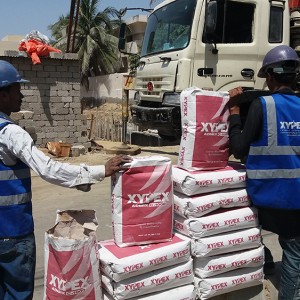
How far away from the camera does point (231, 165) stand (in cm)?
306

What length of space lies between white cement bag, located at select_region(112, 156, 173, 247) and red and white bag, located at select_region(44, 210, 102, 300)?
21cm

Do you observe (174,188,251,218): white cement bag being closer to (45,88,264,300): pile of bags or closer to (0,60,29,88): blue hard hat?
(45,88,264,300): pile of bags

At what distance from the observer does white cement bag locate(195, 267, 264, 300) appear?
2.72 metres

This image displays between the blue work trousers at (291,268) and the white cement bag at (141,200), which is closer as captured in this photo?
the white cement bag at (141,200)

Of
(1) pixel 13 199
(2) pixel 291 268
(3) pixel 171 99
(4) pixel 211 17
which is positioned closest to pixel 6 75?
(1) pixel 13 199

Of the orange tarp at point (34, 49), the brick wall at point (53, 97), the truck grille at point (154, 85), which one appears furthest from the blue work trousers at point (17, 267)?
the orange tarp at point (34, 49)

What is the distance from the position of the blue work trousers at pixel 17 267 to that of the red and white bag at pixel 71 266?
0.09m

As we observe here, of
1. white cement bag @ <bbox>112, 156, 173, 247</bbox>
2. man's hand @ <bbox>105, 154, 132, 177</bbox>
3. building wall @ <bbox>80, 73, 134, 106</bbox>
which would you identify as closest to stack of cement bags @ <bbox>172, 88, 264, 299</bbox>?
white cement bag @ <bbox>112, 156, 173, 247</bbox>

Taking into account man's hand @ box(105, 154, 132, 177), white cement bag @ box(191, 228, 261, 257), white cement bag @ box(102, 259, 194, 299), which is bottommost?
white cement bag @ box(102, 259, 194, 299)

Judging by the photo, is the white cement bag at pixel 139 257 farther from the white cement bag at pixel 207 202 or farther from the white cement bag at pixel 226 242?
the white cement bag at pixel 207 202

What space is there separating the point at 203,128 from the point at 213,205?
0.50 m

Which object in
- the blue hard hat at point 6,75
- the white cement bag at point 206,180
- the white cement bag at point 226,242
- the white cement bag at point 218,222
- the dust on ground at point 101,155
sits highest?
the blue hard hat at point 6,75

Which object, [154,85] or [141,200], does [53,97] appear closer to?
[154,85]

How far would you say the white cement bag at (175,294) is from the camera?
8.27 feet
